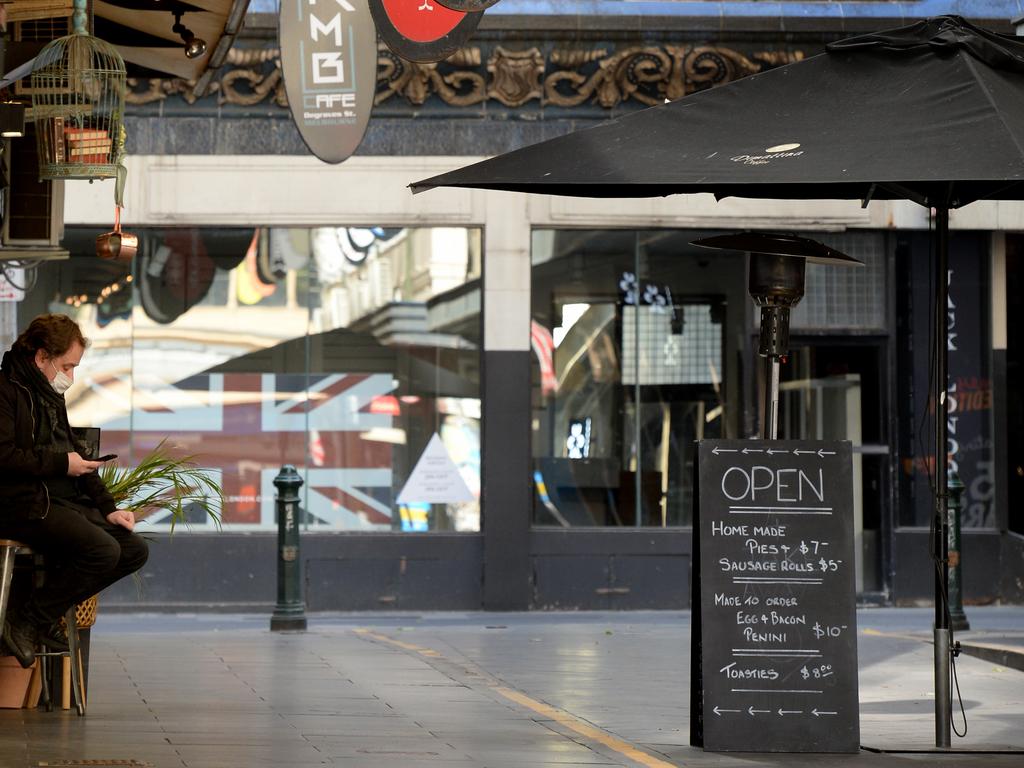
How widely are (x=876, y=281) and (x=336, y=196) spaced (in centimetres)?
504

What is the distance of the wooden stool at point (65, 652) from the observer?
301 inches

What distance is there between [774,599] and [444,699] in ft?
7.71

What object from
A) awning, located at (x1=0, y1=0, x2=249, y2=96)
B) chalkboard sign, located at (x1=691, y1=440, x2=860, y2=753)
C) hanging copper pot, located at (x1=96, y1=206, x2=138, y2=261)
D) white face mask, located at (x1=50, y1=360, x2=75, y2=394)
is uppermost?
awning, located at (x1=0, y1=0, x2=249, y2=96)

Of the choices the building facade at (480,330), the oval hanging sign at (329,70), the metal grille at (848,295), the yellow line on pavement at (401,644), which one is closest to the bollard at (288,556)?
the yellow line on pavement at (401,644)

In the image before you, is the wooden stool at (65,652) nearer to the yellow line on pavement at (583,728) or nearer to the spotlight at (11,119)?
the spotlight at (11,119)

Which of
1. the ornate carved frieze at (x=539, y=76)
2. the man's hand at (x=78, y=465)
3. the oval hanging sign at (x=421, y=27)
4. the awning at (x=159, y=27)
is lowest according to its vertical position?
the man's hand at (x=78, y=465)

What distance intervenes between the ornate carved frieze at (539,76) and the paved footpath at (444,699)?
4745 mm

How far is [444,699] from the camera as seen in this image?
918 centimetres

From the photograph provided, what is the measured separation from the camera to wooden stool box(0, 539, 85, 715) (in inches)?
301

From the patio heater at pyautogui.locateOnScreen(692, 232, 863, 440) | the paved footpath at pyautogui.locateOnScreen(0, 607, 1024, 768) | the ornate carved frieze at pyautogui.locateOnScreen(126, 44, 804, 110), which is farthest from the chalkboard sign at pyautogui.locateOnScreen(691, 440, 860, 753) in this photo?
the ornate carved frieze at pyautogui.locateOnScreen(126, 44, 804, 110)

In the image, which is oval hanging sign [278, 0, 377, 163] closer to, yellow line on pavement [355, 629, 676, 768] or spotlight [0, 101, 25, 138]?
spotlight [0, 101, 25, 138]

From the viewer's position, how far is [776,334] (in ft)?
26.3

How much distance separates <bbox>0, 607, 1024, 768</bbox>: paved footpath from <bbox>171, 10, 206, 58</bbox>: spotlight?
363cm

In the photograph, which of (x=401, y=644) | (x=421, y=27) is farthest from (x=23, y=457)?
(x=401, y=644)
